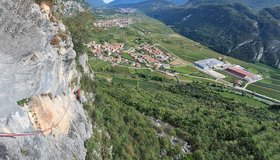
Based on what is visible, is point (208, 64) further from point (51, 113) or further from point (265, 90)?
point (51, 113)

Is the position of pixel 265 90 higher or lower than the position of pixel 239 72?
higher

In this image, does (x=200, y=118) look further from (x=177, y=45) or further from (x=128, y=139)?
(x=177, y=45)

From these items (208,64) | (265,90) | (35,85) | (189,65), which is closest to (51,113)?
(35,85)

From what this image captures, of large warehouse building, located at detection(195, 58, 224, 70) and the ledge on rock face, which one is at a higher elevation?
the ledge on rock face

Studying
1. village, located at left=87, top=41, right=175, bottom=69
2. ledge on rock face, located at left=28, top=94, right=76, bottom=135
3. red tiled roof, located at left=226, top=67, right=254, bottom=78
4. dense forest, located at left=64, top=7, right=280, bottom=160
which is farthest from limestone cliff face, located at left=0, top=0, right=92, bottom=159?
red tiled roof, located at left=226, top=67, right=254, bottom=78

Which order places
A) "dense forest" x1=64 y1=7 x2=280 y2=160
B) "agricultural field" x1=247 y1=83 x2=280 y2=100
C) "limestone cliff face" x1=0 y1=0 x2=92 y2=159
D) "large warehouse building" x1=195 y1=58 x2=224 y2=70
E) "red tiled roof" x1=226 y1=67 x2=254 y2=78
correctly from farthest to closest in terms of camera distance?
"large warehouse building" x1=195 y1=58 x2=224 y2=70 < "red tiled roof" x1=226 y1=67 x2=254 y2=78 < "agricultural field" x1=247 y1=83 x2=280 y2=100 < "dense forest" x1=64 y1=7 x2=280 y2=160 < "limestone cliff face" x1=0 y1=0 x2=92 y2=159

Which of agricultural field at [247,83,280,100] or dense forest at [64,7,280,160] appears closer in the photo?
dense forest at [64,7,280,160]

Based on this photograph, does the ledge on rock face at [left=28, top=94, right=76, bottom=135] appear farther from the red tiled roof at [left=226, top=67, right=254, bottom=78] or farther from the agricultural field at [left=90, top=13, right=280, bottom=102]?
the red tiled roof at [left=226, top=67, right=254, bottom=78]
